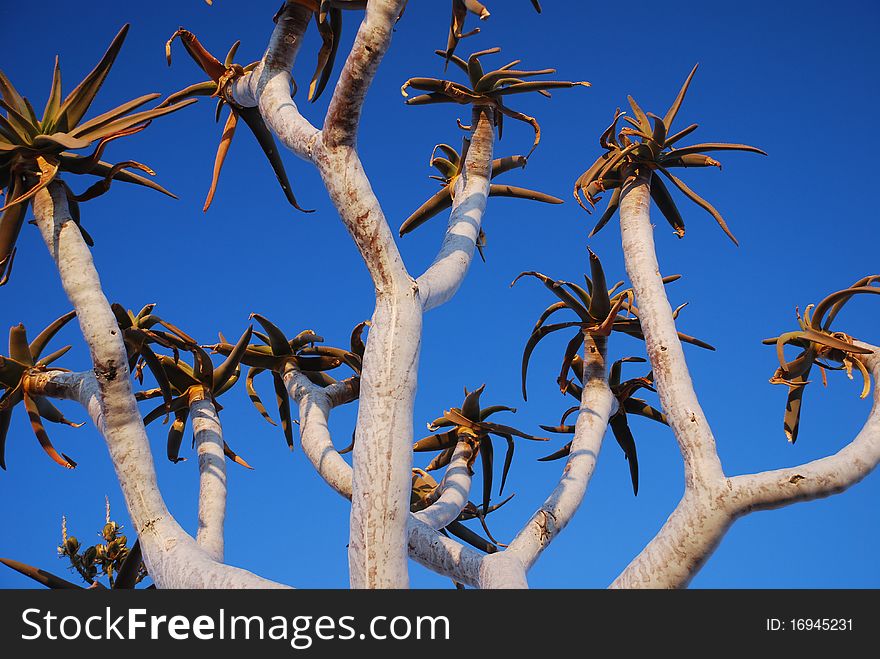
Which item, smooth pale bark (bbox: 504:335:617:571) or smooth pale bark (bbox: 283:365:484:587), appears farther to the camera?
smooth pale bark (bbox: 504:335:617:571)

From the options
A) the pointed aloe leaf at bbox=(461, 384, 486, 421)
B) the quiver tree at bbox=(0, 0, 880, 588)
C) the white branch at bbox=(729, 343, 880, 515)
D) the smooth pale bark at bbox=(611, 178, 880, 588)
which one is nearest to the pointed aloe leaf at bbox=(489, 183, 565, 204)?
the quiver tree at bbox=(0, 0, 880, 588)

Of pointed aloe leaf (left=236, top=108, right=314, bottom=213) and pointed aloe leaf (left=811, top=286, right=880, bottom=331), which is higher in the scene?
pointed aloe leaf (left=236, top=108, right=314, bottom=213)

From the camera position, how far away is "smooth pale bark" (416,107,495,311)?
15.4ft

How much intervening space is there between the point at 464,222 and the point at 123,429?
2458mm

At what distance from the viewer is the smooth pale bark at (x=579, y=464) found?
506 cm

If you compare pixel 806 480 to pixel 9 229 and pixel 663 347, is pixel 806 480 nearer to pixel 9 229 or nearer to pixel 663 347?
pixel 663 347

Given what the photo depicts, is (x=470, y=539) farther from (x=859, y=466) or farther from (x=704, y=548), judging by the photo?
(x=859, y=466)

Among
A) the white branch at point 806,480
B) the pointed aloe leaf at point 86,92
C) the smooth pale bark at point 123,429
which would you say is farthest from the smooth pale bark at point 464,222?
the pointed aloe leaf at point 86,92

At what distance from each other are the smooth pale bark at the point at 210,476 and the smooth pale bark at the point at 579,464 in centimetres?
180

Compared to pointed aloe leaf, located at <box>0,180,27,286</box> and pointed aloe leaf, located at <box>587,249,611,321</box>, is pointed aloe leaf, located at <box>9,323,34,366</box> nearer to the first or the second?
pointed aloe leaf, located at <box>0,180,27,286</box>

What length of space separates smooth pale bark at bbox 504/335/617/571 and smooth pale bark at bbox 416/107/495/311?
145 centimetres

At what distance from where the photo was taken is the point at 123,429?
452cm
